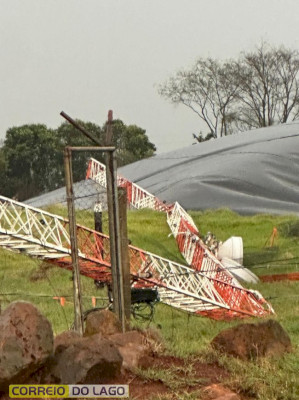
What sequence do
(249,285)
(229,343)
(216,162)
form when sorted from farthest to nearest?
(216,162) < (249,285) < (229,343)

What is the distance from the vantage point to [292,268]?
66.5ft

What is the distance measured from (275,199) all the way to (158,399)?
24445 mm

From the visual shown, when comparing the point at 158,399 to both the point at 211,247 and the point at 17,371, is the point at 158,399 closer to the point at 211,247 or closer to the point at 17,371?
the point at 17,371

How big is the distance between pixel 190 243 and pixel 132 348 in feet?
50.0

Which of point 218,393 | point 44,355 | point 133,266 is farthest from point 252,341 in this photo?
point 133,266

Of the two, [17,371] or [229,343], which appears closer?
[17,371]

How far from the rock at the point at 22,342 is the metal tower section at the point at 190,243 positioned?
710cm

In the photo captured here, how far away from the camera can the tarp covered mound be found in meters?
29.5

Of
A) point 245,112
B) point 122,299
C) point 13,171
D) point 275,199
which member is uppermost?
point 245,112

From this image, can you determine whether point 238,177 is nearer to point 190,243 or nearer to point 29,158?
point 190,243

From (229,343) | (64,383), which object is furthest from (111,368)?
(229,343)

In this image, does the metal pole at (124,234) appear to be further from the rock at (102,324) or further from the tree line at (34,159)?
the tree line at (34,159)

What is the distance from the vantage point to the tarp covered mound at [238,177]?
29.5 meters

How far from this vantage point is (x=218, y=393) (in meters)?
6.18
